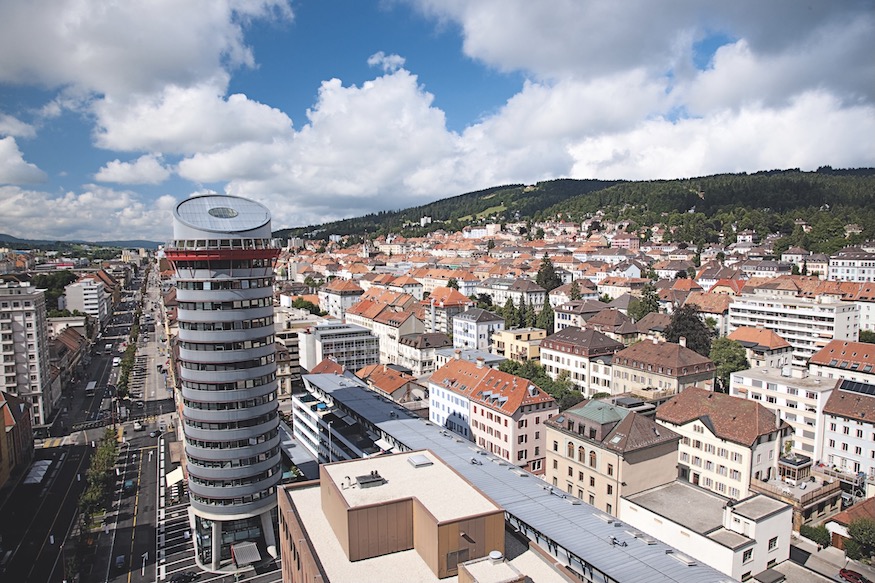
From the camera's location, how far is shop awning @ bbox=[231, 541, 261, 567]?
145 ft

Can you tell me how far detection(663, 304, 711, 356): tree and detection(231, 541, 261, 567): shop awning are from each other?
2426 inches

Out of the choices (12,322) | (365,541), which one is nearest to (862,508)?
(365,541)

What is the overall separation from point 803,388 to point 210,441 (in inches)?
2176

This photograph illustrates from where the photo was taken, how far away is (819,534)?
4488cm

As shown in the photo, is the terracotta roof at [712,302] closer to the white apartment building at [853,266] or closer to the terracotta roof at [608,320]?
the terracotta roof at [608,320]

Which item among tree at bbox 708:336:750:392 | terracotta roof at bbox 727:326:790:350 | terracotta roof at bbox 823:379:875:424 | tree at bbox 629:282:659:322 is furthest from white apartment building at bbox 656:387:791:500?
tree at bbox 629:282:659:322

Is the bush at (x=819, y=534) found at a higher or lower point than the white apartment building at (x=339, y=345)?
lower

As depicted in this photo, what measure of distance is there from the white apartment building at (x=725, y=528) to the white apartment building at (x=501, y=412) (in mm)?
16194

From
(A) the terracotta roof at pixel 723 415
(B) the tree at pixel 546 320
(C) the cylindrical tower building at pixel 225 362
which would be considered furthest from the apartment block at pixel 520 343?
(C) the cylindrical tower building at pixel 225 362

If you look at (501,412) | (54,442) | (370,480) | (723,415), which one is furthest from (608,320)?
(54,442)

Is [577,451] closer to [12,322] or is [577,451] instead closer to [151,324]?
[12,322]

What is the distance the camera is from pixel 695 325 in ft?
266

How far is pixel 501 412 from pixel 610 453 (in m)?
15.6

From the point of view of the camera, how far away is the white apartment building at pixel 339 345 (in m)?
90.2
